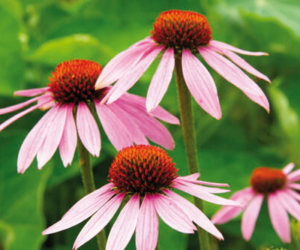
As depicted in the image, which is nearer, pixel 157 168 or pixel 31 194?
pixel 157 168

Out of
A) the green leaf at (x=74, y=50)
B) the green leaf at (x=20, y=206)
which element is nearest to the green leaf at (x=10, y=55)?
the green leaf at (x=74, y=50)

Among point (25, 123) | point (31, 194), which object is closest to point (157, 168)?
point (31, 194)

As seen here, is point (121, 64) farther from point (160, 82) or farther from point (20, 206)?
point (20, 206)

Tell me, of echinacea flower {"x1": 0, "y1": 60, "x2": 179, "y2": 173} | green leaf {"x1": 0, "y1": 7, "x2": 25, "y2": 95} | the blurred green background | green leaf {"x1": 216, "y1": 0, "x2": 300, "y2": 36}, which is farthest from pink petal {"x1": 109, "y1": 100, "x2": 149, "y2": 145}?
green leaf {"x1": 216, "y1": 0, "x2": 300, "y2": 36}

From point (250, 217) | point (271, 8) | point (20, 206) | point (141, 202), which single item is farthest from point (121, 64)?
point (271, 8)

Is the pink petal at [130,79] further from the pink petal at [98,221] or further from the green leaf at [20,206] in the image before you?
the green leaf at [20,206]

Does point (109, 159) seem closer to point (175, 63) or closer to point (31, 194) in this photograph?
point (31, 194)

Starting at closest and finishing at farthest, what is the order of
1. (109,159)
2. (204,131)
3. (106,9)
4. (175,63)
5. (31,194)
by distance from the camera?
(175,63)
(31,194)
(109,159)
(204,131)
(106,9)

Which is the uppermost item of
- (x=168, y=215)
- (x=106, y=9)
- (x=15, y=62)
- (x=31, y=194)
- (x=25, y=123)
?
(x=106, y=9)
